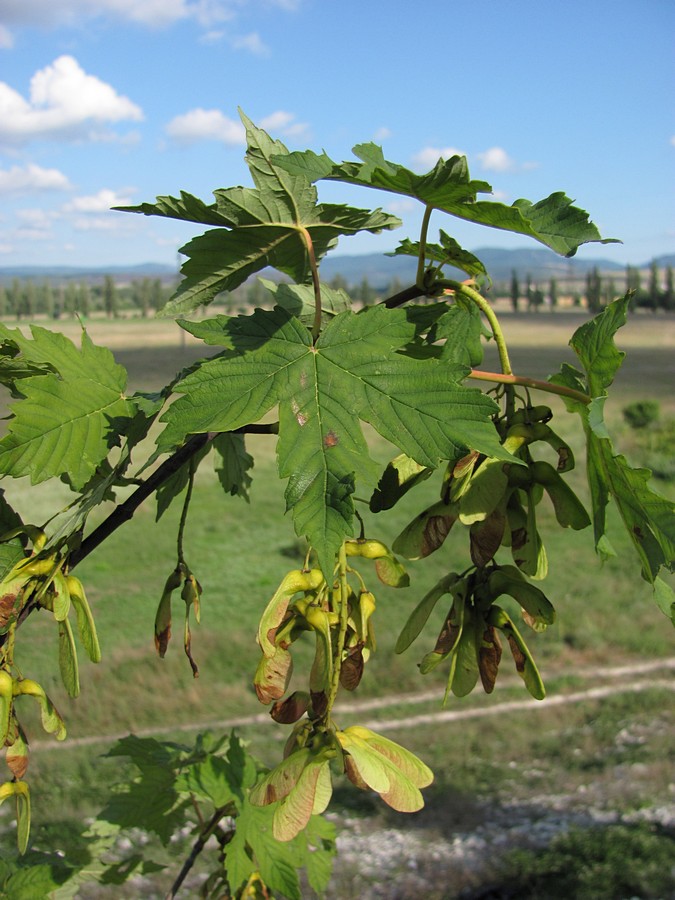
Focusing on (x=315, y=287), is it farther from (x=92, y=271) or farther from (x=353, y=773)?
(x=92, y=271)

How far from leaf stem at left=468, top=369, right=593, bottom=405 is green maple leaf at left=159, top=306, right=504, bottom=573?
0.04 metres

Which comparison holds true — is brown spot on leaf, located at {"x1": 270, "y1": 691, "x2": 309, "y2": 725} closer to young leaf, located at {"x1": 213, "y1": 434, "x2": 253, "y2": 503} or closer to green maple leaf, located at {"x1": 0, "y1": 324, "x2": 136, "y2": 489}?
green maple leaf, located at {"x1": 0, "y1": 324, "x2": 136, "y2": 489}

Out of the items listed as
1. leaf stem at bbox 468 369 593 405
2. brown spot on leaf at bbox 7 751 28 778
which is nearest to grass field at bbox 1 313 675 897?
brown spot on leaf at bbox 7 751 28 778

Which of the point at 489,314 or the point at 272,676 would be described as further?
the point at 489,314

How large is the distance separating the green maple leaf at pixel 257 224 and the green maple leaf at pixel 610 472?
11.0 inches

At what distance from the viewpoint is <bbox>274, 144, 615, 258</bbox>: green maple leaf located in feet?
2.40

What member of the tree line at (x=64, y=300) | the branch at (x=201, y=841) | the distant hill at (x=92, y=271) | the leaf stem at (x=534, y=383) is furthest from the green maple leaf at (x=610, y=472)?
the distant hill at (x=92, y=271)

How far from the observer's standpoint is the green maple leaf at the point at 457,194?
0.73 m

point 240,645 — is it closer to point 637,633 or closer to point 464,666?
point 637,633

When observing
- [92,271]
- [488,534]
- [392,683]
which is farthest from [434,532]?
[92,271]

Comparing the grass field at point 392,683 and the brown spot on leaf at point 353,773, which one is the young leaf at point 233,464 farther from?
the grass field at point 392,683

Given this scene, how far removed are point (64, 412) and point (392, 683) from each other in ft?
18.1

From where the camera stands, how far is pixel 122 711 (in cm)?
563

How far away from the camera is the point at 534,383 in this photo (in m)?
0.71
